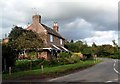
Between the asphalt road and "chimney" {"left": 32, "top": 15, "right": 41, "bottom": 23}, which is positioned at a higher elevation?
"chimney" {"left": 32, "top": 15, "right": 41, "bottom": 23}

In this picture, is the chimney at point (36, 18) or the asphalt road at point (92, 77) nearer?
the asphalt road at point (92, 77)

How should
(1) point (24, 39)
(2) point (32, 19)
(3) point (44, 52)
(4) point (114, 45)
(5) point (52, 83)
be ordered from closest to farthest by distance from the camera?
(5) point (52, 83)
(1) point (24, 39)
(3) point (44, 52)
(2) point (32, 19)
(4) point (114, 45)

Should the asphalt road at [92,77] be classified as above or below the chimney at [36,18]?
below

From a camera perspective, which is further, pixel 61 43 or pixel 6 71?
pixel 61 43

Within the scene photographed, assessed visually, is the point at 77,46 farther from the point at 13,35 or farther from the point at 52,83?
the point at 52,83

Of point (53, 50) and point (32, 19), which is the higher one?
point (32, 19)

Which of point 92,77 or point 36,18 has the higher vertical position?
point 36,18

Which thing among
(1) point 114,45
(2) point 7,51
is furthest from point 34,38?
(1) point 114,45

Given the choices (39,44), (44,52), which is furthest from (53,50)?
(39,44)

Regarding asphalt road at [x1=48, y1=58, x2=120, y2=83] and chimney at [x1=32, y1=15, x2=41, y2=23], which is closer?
asphalt road at [x1=48, y1=58, x2=120, y2=83]

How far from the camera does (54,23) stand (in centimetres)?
7800

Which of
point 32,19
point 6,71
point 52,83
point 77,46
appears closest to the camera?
point 52,83

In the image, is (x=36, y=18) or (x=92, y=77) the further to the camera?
(x=36, y=18)

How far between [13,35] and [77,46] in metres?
30.7
